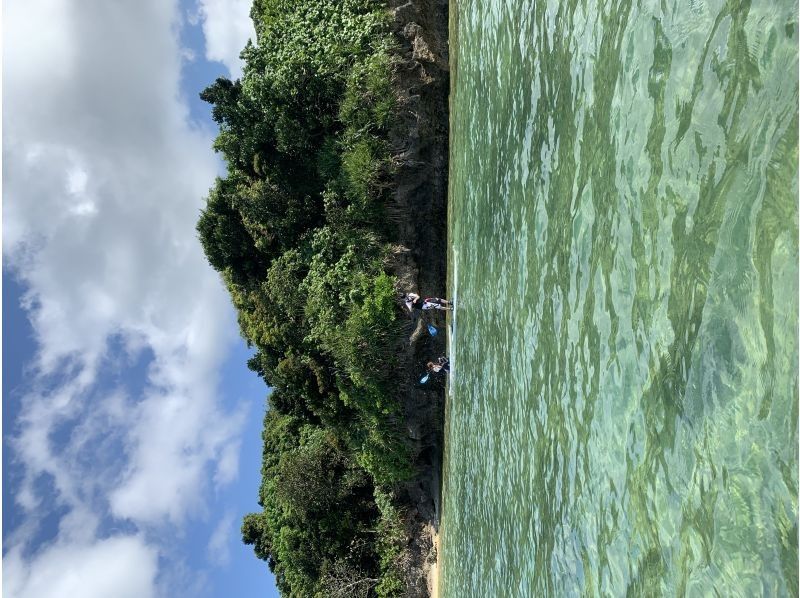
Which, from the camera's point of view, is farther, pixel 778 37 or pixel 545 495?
pixel 545 495

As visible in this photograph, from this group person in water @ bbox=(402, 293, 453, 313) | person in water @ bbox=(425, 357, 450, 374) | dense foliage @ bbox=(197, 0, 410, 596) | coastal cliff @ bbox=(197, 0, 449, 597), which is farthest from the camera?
dense foliage @ bbox=(197, 0, 410, 596)

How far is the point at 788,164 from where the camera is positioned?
4809 mm

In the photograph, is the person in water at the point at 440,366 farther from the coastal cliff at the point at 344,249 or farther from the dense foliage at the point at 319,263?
the dense foliage at the point at 319,263

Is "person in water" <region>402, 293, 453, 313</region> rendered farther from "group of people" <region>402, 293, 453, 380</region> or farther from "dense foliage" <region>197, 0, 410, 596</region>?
"dense foliage" <region>197, 0, 410, 596</region>

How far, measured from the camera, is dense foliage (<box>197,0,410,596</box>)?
20.0 meters

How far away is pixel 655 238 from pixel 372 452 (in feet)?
58.1

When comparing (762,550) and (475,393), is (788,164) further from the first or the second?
(475,393)

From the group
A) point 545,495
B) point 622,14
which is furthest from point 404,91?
point 545,495

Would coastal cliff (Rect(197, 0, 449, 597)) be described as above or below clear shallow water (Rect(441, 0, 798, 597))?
above

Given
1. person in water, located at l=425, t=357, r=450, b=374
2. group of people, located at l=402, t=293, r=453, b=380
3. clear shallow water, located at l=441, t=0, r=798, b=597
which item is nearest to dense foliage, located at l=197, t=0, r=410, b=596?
group of people, located at l=402, t=293, r=453, b=380

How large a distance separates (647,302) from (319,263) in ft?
52.1

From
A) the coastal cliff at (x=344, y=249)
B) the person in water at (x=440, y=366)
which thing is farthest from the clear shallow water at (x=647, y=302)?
the coastal cliff at (x=344, y=249)

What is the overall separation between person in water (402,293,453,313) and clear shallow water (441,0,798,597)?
20.1 ft

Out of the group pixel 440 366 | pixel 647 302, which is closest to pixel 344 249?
pixel 440 366
